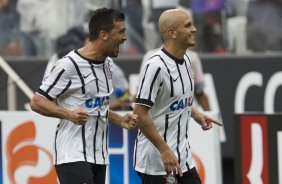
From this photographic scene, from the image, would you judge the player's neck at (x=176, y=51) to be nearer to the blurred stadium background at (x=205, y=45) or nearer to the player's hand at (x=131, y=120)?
the player's hand at (x=131, y=120)

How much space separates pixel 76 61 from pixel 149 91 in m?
0.60

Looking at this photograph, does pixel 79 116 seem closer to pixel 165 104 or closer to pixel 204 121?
pixel 165 104

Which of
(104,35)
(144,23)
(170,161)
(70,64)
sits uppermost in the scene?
(144,23)

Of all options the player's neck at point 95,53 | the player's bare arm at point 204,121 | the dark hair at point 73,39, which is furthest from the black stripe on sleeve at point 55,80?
the dark hair at point 73,39

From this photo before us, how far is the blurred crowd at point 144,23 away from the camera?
11.5 meters

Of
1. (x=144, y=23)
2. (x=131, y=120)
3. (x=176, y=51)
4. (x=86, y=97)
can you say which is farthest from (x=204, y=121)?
(x=144, y=23)

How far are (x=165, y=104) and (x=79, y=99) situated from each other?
634 mm

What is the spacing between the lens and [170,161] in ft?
22.5

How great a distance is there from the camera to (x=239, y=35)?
11.7 metres

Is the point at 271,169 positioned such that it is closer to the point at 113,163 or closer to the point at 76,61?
the point at 113,163

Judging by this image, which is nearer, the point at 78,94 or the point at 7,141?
the point at 78,94

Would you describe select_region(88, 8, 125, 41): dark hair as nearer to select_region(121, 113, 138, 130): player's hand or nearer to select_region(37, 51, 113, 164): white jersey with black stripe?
select_region(37, 51, 113, 164): white jersey with black stripe

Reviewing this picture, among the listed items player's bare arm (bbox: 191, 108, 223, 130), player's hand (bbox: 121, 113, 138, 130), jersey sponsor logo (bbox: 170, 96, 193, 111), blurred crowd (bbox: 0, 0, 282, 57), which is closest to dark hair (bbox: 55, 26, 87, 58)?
blurred crowd (bbox: 0, 0, 282, 57)

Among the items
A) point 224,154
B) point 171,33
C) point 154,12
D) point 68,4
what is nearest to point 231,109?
point 224,154
